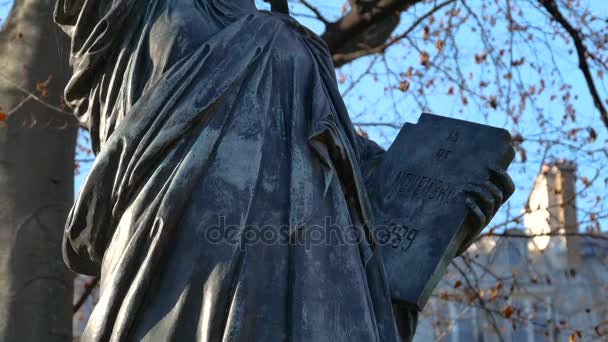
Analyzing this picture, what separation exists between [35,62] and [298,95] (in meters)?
5.27

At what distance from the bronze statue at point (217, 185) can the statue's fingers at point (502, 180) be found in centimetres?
11

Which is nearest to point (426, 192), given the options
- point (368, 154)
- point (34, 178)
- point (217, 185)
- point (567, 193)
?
point (368, 154)

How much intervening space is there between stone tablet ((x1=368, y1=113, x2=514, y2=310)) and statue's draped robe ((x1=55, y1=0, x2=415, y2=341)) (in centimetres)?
13

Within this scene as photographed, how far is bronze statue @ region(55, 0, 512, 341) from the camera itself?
357 cm

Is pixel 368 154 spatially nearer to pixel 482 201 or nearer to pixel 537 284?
pixel 482 201

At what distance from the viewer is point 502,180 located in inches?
173

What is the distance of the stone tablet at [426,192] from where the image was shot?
4148mm

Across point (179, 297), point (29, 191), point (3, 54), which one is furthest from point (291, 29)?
point (3, 54)

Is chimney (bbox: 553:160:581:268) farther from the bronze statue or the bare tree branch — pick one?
the bronze statue

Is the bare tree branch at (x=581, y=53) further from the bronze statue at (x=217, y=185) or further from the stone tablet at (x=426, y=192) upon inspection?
the bronze statue at (x=217, y=185)

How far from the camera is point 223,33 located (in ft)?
13.5

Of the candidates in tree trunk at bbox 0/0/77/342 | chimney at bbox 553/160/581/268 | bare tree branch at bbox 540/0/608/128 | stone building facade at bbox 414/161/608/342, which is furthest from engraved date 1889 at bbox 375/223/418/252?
chimney at bbox 553/160/581/268

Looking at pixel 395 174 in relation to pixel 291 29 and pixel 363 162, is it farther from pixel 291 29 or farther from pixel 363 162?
pixel 291 29

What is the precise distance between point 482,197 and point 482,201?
2 cm
